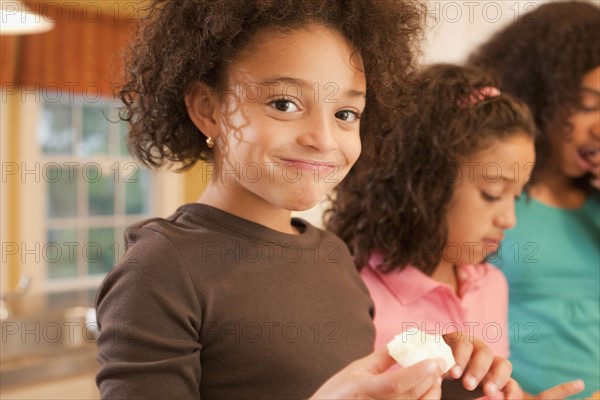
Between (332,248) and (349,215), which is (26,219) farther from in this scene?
(332,248)

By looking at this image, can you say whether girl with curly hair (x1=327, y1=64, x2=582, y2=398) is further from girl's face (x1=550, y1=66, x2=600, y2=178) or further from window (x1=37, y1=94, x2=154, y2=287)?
window (x1=37, y1=94, x2=154, y2=287)

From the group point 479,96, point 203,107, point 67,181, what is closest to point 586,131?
point 479,96

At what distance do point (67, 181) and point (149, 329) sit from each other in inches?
104

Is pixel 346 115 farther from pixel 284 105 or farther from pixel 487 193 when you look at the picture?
pixel 487 193

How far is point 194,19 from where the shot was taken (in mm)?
820

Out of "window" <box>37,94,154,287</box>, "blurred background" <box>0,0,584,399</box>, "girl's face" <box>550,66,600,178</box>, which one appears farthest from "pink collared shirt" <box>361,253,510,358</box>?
"window" <box>37,94,154,287</box>

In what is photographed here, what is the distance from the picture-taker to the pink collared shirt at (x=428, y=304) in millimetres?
1126

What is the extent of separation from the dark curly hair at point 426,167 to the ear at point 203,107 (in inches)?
14.7

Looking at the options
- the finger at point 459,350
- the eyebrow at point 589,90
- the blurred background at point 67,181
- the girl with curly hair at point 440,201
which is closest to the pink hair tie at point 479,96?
the girl with curly hair at point 440,201

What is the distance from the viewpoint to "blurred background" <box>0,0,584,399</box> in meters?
2.02

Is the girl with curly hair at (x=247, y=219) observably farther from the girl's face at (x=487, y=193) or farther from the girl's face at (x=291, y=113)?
the girl's face at (x=487, y=193)

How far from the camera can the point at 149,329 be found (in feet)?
2.23

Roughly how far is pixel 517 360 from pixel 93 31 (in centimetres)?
233

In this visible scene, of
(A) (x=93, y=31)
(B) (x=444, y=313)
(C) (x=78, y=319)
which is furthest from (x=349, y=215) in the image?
(A) (x=93, y=31)
